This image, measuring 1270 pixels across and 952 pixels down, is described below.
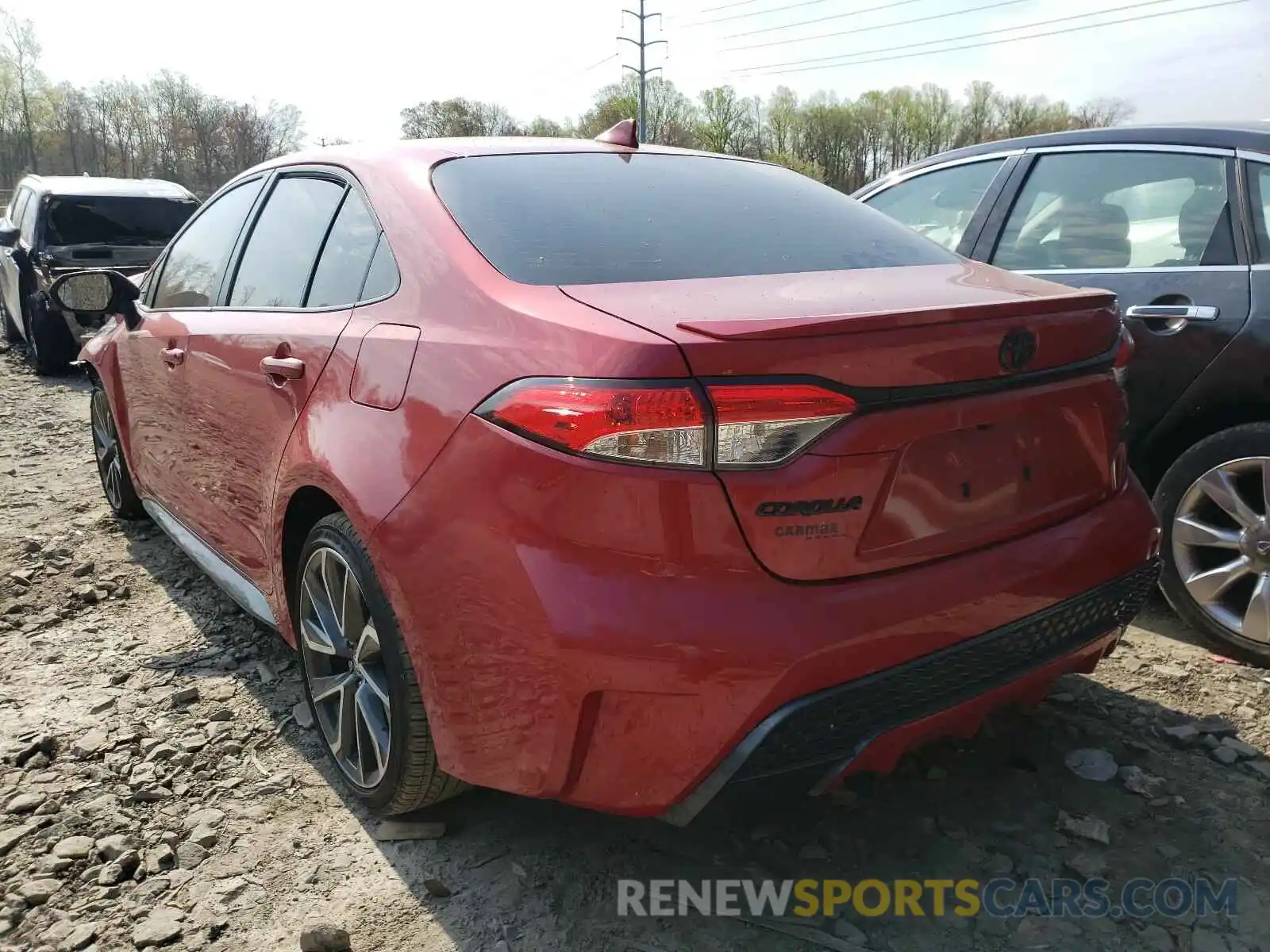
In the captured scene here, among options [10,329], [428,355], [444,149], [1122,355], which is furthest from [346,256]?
[10,329]

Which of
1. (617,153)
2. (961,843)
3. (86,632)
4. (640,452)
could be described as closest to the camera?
(640,452)

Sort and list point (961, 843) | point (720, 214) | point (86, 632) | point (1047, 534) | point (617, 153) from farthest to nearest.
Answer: point (86, 632) < point (617, 153) < point (720, 214) < point (961, 843) < point (1047, 534)

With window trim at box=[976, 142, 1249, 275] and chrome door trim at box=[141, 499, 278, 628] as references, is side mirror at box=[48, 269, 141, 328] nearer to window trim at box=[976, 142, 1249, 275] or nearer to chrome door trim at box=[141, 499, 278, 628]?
chrome door trim at box=[141, 499, 278, 628]

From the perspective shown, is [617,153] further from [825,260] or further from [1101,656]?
[1101,656]

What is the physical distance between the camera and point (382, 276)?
2.30 m

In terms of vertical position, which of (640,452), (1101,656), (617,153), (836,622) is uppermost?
(617,153)

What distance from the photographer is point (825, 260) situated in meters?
2.27

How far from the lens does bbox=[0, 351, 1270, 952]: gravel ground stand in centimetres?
202

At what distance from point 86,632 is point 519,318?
2553mm

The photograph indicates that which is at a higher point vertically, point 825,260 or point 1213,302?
point 825,260

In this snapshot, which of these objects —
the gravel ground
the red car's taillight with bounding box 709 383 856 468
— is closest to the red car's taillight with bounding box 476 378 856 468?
the red car's taillight with bounding box 709 383 856 468

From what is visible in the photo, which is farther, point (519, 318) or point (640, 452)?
point (519, 318)

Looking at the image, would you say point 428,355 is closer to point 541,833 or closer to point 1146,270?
point 541,833

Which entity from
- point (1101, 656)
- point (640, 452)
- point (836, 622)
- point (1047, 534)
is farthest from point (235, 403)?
point (1101, 656)
